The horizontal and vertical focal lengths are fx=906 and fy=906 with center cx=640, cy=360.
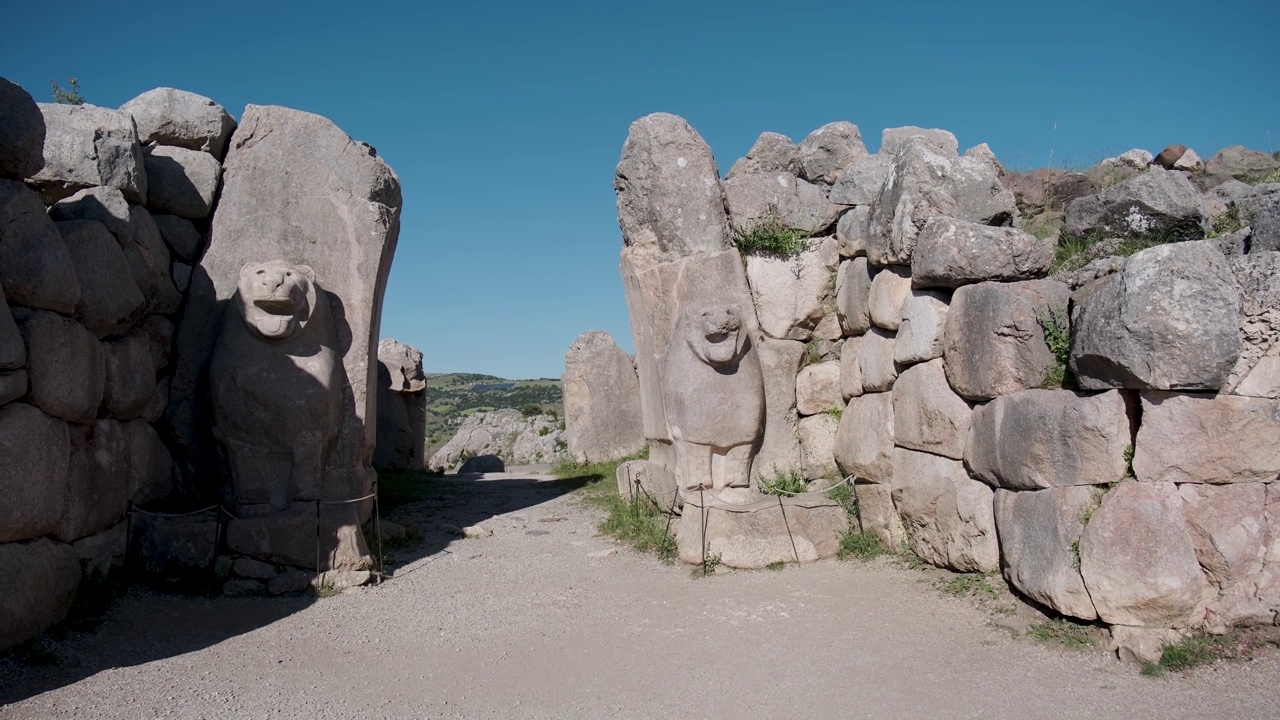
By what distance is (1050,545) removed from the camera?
4707 mm

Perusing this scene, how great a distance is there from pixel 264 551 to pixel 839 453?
4.20 meters

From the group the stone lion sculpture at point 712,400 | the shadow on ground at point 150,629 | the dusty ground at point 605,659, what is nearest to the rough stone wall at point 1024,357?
the stone lion sculpture at point 712,400

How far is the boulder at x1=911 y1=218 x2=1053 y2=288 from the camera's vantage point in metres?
5.33

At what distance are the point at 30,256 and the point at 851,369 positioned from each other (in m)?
5.39

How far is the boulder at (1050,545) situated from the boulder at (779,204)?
9.67 feet

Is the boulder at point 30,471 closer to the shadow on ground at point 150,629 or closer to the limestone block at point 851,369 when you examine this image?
the shadow on ground at point 150,629

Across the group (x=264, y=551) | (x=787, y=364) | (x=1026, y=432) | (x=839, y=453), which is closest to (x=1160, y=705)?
(x=1026, y=432)

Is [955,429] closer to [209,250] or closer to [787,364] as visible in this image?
[787,364]

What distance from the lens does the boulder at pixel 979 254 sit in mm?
5328

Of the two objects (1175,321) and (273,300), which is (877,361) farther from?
(273,300)

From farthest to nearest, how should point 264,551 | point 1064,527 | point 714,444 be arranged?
point 714,444 < point 264,551 < point 1064,527

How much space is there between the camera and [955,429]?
221 inches

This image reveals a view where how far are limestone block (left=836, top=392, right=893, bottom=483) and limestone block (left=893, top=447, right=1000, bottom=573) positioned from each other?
0.13 m

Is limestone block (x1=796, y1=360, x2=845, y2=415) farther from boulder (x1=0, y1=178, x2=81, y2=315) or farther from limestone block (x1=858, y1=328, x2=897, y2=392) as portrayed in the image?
boulder (x1=0, y1=178, x2=81, y2=315)
